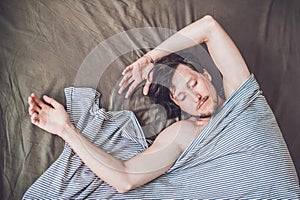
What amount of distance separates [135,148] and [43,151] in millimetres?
239

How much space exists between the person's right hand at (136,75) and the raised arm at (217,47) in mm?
47

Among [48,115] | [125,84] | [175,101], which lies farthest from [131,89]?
[48,115]

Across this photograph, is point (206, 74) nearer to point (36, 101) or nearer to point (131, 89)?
point (131, 89)

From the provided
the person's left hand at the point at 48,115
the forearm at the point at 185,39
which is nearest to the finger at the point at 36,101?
the person's left hand at the point at 48,115

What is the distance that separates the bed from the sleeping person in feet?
Answer: 0.13

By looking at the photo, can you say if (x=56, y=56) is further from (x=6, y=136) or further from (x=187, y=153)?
(x=187, y=153)

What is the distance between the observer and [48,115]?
3.54ft

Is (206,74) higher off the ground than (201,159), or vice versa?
(206,74)

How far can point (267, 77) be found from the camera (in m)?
1.31

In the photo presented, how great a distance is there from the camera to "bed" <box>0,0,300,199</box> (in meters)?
1.07

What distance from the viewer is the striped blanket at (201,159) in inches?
41.3

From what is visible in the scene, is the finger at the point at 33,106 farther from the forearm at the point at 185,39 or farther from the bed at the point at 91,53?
the forearm at the point at 185,39

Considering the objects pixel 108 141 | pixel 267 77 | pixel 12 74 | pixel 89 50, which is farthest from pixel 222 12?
pixel 12 74

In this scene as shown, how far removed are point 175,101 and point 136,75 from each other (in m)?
0.13
